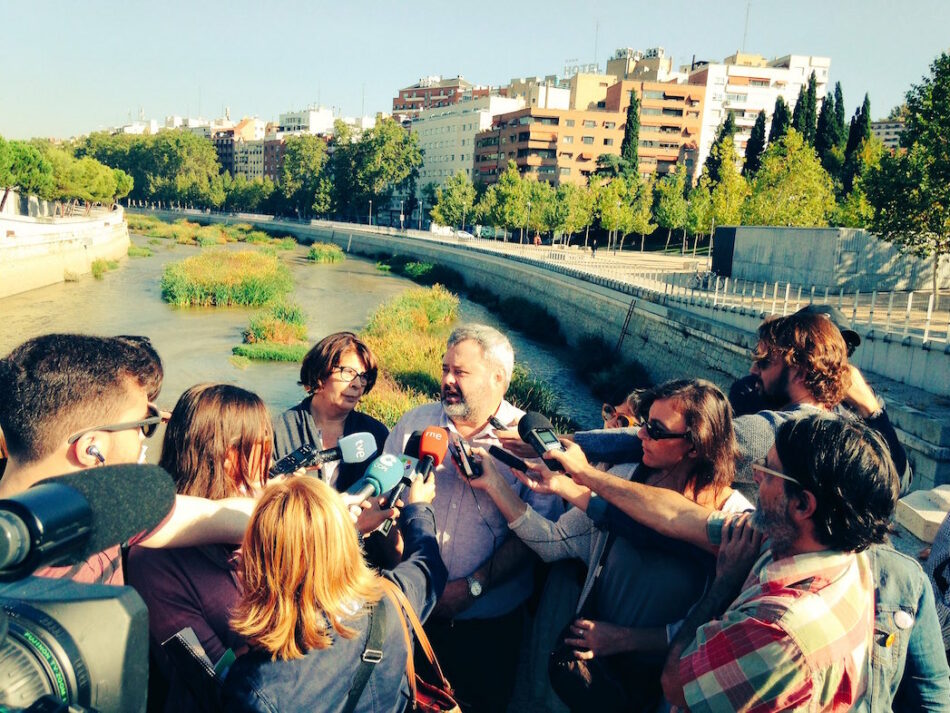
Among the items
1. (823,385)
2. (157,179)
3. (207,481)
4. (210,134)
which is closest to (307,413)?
(207,481)

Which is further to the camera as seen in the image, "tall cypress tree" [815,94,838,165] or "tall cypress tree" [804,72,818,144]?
"tall cypress tree" [804,72,818,144]

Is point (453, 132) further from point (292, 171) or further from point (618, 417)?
point (618, 417)

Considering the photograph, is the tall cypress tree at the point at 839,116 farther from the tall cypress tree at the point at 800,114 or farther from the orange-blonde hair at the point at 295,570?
the orange-blonde hair at the point at 295,570

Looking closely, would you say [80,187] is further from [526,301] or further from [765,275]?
[765,275]

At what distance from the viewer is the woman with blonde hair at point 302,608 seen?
55.2 inches

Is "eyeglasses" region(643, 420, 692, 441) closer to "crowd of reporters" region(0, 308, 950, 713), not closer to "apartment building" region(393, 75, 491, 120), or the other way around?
"crowd of reporters" region(0, 308, 950, 713)

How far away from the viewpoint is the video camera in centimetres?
79

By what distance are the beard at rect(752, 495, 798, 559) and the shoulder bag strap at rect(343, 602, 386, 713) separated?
2.96 feet

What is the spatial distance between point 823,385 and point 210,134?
134799 millimetres

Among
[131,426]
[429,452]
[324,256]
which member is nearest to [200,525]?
[131,426]

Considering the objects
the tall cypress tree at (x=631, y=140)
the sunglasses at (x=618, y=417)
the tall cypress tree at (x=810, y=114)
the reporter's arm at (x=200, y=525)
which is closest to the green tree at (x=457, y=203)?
the tall cypress tree at (x=631, y=140)

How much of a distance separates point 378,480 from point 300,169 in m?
80.9

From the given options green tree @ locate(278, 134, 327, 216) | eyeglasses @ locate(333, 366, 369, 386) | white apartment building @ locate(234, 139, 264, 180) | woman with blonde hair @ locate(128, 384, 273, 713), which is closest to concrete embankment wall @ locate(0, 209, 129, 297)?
eyeglasses @ locate(333, 366, 369, 386)

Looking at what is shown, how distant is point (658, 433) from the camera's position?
2.05m
